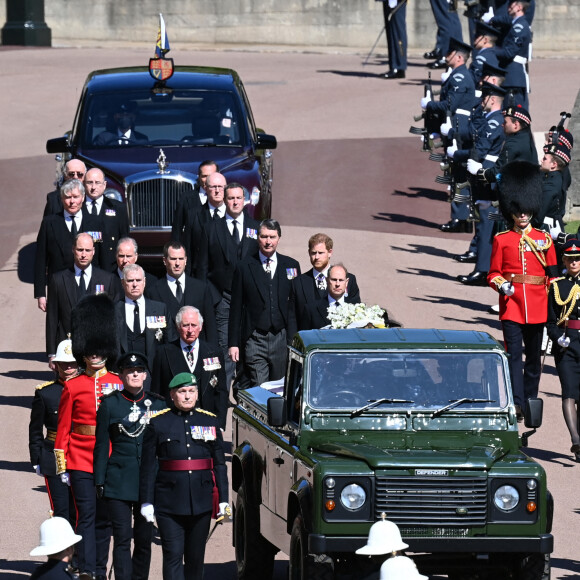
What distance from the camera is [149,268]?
20.2m

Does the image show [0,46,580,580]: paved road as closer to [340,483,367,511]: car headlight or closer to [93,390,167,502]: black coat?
[93,390,167,502]: black coat

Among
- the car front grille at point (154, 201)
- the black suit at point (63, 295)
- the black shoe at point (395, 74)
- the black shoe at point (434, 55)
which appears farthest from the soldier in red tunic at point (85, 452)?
the black shoe at point (434, 55)

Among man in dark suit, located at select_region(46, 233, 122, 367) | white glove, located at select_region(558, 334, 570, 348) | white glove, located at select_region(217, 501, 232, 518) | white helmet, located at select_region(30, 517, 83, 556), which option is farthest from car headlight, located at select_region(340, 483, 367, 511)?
white glove, located at select_region(558, 334, 570, 348)

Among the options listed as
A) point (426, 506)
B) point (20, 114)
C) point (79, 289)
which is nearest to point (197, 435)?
point (426, 506)

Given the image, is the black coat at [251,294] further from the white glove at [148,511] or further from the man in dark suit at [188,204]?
the white glove at [148,511]

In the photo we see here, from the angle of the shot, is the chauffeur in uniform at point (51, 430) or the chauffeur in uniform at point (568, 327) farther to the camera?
the chauffeur in uniform at point (568, 327)

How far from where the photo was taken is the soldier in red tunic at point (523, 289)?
16.1m

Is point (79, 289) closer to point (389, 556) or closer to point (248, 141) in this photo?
point (248, 141)

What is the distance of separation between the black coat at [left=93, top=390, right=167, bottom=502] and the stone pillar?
3233cm

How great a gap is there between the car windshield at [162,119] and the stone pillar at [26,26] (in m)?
22.5

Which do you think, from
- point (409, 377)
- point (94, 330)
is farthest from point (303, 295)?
point (409, 377)

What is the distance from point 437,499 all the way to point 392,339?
5.16 ft

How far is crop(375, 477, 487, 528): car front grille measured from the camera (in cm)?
1048

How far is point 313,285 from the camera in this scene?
592 inches
